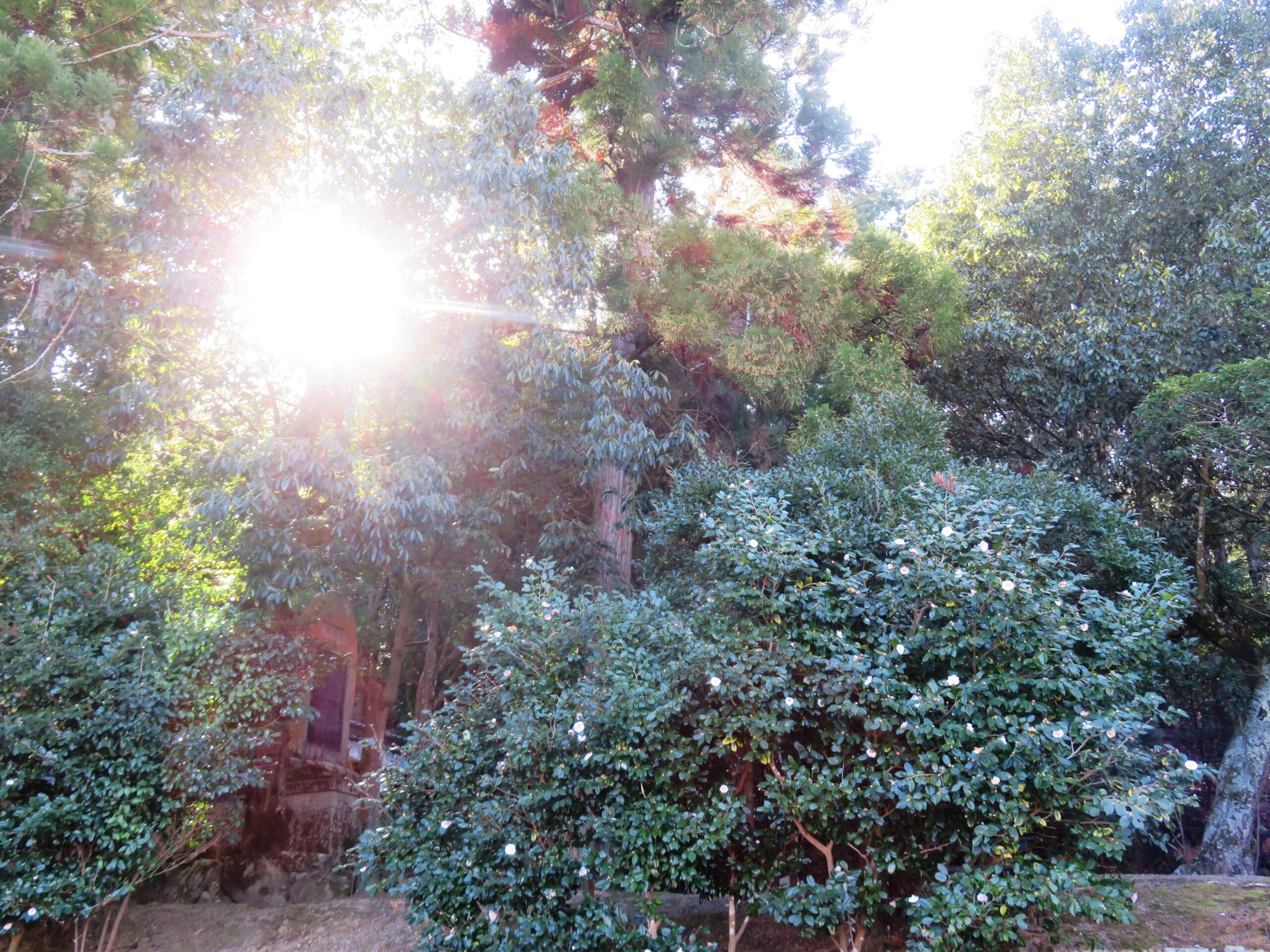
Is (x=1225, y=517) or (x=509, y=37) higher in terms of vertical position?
(x=509, y=37)

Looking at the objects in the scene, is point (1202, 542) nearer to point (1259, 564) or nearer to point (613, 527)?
point (1259, 564)

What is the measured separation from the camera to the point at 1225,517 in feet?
27.7

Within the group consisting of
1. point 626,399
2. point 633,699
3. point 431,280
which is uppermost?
point 431,280

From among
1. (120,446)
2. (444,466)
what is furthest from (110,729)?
(120,446)

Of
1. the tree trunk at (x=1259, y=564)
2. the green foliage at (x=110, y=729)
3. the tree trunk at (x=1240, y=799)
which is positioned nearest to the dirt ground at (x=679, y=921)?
the green foliage at (x=110, y=729)

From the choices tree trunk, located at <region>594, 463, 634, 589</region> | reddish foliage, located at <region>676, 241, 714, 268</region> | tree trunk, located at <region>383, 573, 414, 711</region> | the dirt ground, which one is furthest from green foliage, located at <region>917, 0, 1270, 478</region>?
tree trunk, located at <region>383, 573, 414, 711</region>

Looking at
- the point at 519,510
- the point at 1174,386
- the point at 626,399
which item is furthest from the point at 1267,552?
the point at 519,510

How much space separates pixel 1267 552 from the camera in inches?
348

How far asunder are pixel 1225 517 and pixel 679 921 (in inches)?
262

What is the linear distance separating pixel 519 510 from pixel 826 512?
3.95 meters

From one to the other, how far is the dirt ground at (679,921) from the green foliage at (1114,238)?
481 cm

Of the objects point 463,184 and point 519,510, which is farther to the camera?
point 519,510

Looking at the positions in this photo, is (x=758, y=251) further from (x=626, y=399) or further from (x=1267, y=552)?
(x=1267, y=552)

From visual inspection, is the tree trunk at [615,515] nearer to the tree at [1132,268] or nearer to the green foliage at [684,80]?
the green foliage at [684,80]
